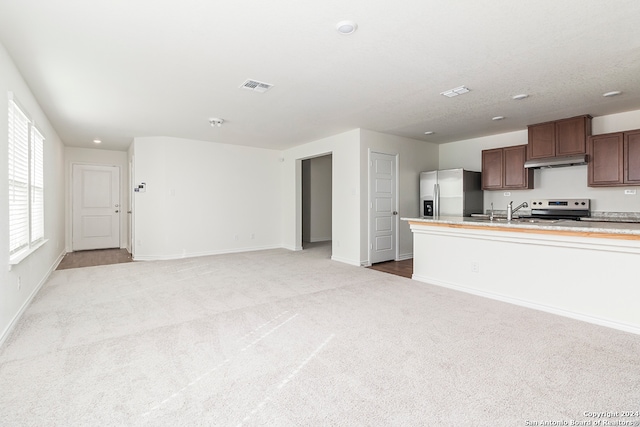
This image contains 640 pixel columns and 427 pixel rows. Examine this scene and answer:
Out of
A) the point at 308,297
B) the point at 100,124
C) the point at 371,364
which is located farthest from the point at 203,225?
the point at 371,364

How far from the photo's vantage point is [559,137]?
16.4 ft

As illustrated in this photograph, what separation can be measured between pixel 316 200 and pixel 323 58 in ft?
20.9

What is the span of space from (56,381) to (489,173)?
6419 mm

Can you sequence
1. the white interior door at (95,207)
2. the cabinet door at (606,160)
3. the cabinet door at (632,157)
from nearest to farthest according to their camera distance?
the cabinet door at (632,157)
the cabinet door at (606,160)
the white interior door at (95,207)

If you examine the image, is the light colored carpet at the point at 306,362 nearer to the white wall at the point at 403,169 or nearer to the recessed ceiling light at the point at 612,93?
the white wall at the point at 403,169

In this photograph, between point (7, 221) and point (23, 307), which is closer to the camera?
point (7, 221)

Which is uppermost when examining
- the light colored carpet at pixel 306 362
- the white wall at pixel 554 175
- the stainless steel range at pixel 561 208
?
the white wall at pixel 554 175

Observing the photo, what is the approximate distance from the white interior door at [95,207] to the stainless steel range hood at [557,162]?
866 cm

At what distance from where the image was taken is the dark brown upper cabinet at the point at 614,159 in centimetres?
433

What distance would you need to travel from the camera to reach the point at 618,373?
2102 millimetres

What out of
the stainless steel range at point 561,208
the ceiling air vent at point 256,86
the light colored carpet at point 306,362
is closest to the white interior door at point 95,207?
the light colored carpet at point 306,362

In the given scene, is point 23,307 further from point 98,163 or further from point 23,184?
point 98,163

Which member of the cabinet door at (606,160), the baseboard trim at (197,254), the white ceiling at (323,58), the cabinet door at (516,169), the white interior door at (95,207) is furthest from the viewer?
the white interior door at (95,207)

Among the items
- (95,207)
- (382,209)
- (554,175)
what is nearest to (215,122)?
(382,209)
